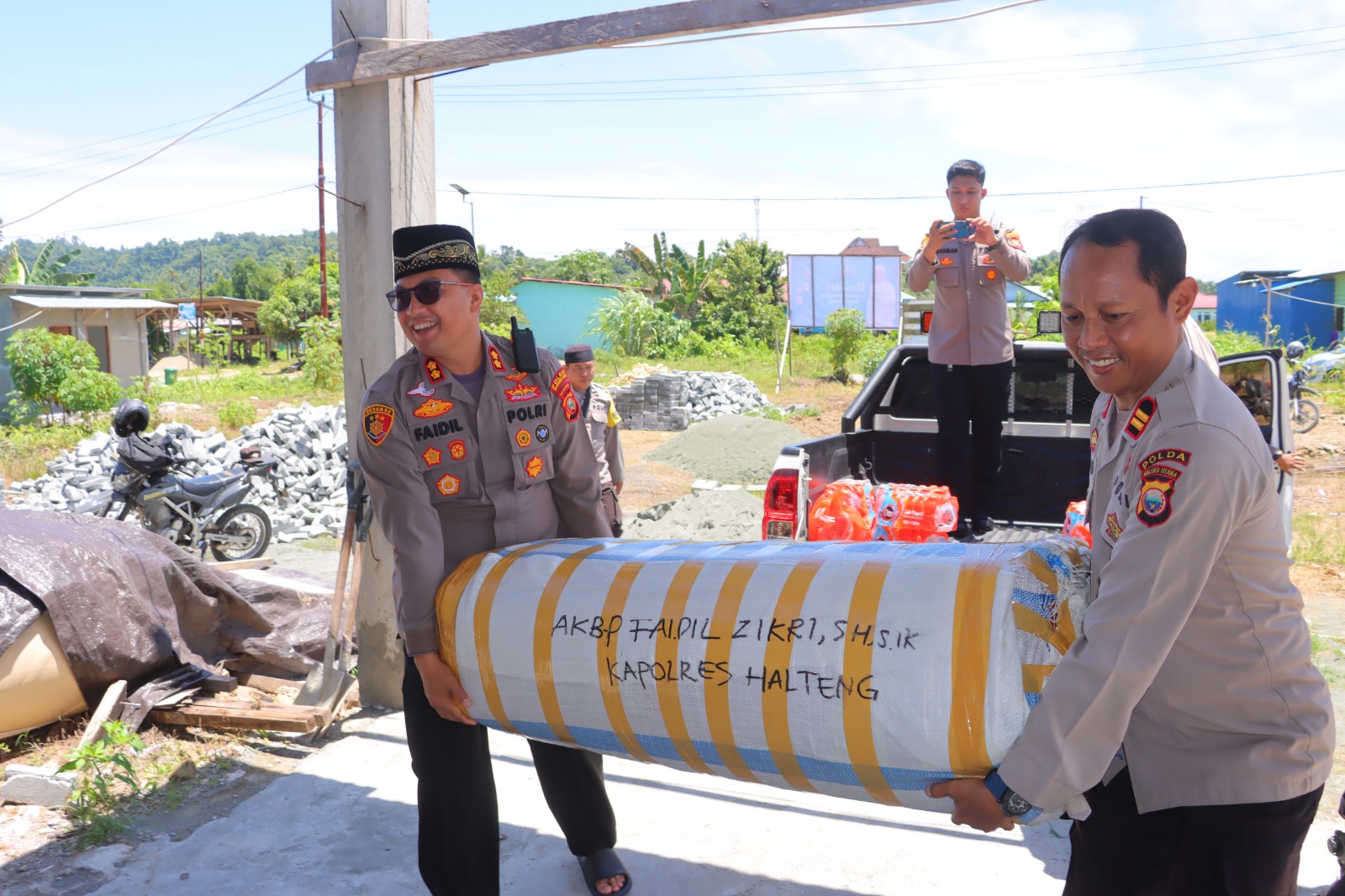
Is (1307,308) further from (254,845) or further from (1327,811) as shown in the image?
(254,845)

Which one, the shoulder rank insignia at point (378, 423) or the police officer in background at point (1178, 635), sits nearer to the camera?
the police officer in background at point (1178, 635)

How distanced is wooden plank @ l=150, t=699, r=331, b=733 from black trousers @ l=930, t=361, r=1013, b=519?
308 centimetres

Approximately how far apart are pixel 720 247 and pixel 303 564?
111ft

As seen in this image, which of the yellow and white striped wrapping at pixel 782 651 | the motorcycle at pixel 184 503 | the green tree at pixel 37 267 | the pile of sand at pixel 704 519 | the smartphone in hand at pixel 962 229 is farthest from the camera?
the green tree at pixel 37 267


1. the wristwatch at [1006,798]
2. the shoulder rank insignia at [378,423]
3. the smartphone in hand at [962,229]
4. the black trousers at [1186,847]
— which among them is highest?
the smartphone in hand at [962,229]

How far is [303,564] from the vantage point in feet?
28.7

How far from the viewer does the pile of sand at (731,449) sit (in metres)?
13.8

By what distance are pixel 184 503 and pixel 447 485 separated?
7082 mm

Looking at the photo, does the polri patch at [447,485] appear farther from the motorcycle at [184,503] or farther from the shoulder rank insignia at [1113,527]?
the motorcycle at [184,503]

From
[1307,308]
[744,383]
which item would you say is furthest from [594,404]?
[1307,308]

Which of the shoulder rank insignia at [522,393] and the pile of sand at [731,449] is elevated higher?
the shoulder rank insignia at [522,393]

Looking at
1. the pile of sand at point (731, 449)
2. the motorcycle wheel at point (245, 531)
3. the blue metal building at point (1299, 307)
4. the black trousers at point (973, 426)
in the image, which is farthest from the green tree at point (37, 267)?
the blue metal building at point (1299, 307)

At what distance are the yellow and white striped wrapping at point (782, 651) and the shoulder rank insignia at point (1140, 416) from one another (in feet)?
1.03

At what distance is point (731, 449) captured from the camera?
14.4m
